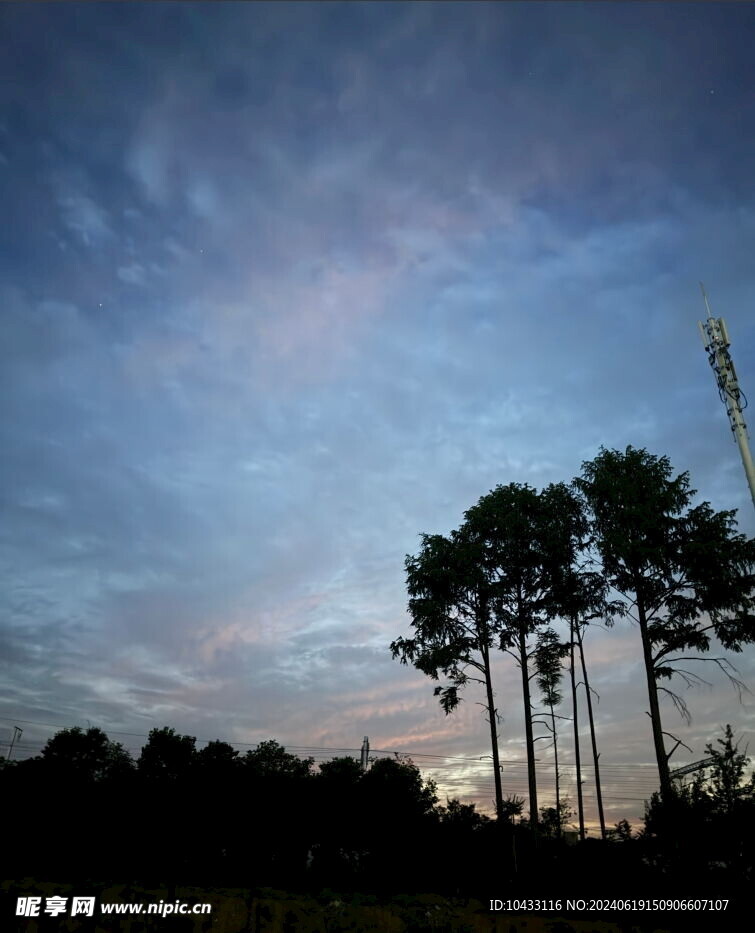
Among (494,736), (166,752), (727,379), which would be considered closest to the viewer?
(727,379)

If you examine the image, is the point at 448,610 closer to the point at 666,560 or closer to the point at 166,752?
the point at 666,560

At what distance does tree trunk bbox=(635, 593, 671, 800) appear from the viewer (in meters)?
21.3

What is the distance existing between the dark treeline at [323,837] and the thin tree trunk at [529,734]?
0.96 meters

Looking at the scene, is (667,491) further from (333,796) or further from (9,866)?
(9,866)

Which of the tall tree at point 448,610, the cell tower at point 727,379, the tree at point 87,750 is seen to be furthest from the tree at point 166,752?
the cell tower at point 727,379

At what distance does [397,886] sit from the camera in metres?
23.4

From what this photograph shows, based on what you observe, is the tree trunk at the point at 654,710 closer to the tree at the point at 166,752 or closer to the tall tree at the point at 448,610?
the tall tree at the point at 448,610

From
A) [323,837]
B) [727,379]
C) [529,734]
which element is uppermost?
[727,379]

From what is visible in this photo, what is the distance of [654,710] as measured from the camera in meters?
22.3

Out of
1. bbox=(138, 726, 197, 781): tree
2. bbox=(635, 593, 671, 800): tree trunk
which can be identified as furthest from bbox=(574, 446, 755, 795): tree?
bbox=(138, 726, 197, 781): tree

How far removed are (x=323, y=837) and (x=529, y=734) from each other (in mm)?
11296

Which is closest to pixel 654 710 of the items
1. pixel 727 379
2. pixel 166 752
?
pixel 727 379

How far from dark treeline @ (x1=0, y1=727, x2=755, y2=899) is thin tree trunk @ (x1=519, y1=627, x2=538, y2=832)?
0.96 metres

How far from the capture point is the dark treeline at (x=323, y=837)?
62.8 ft
